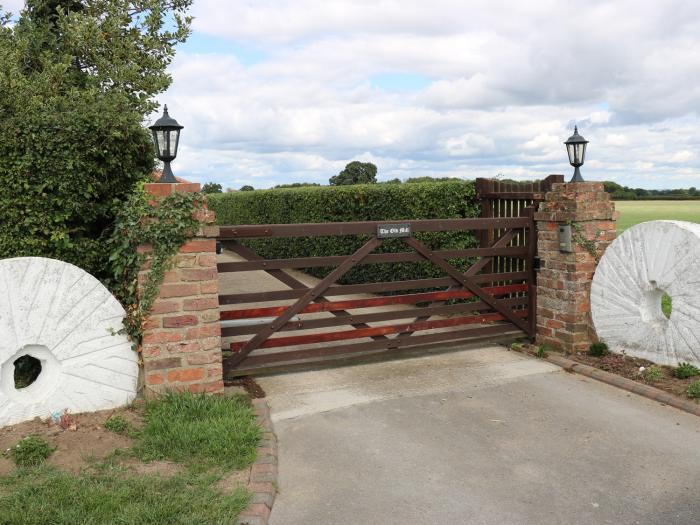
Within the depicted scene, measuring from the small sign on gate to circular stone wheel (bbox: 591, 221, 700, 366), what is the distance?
2086mm

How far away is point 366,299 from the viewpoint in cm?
652

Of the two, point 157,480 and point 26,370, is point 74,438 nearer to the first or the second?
point 157,480

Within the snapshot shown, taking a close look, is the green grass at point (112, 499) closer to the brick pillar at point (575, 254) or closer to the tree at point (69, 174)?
the tree at point (69, 174)

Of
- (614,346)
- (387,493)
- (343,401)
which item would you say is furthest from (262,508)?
(614,346)

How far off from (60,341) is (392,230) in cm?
331

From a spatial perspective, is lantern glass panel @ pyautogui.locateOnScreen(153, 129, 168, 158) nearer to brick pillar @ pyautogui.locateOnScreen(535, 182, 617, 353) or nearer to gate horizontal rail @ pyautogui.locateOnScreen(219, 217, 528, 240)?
gate horizontal rail @ pyautogui.locateOnScreen(219, 217, 528, 240)

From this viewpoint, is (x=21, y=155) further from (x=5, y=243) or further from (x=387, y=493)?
(x=387, y=493)

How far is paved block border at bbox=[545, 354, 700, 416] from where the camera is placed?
201 inches

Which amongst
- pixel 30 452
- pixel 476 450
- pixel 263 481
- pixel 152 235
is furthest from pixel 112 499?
pixel 476 450

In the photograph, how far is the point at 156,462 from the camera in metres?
4.12

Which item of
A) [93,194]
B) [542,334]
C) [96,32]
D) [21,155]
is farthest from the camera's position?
[96,32]

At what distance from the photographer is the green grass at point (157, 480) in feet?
11.0

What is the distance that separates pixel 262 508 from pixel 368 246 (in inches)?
132

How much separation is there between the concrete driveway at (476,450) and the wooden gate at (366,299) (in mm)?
373
